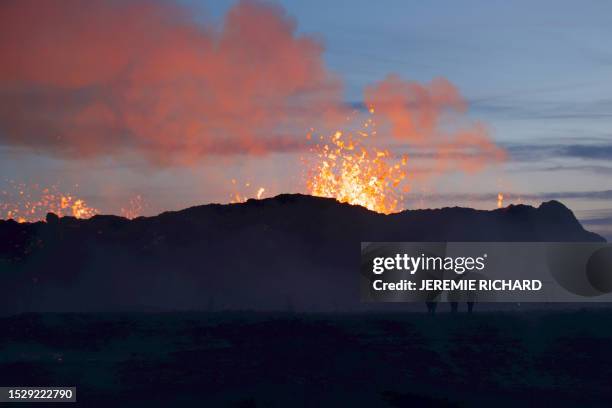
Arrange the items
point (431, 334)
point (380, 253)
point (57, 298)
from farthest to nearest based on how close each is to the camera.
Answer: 1. point (57, 298)
2. point (380, 253)
3. point (431, 334)

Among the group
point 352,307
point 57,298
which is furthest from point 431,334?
point 57,298

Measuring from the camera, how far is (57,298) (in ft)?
651

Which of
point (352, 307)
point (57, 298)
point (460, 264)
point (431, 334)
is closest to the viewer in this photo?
point (431, 334)

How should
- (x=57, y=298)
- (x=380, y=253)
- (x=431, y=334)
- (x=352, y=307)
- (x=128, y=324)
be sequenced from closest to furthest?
(x=431, y=334)
(x=128, y=324)
(x=380, y=253)
(x=352, y=307)
(x=57, y=298)

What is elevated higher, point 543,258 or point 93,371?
point 543,258

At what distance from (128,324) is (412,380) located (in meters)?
30.8

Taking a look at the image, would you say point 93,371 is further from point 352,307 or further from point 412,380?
point 352,307

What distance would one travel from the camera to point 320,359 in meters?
66.6

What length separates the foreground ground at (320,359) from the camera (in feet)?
191

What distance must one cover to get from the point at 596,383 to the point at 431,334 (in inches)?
612

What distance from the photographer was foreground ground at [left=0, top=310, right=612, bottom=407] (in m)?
58.3

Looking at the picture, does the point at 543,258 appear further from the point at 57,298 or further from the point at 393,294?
the point at 57,298

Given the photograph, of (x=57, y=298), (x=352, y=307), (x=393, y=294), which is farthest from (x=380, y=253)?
(x=57, y=298)

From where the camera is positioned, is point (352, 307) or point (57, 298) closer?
point (352, 307)
